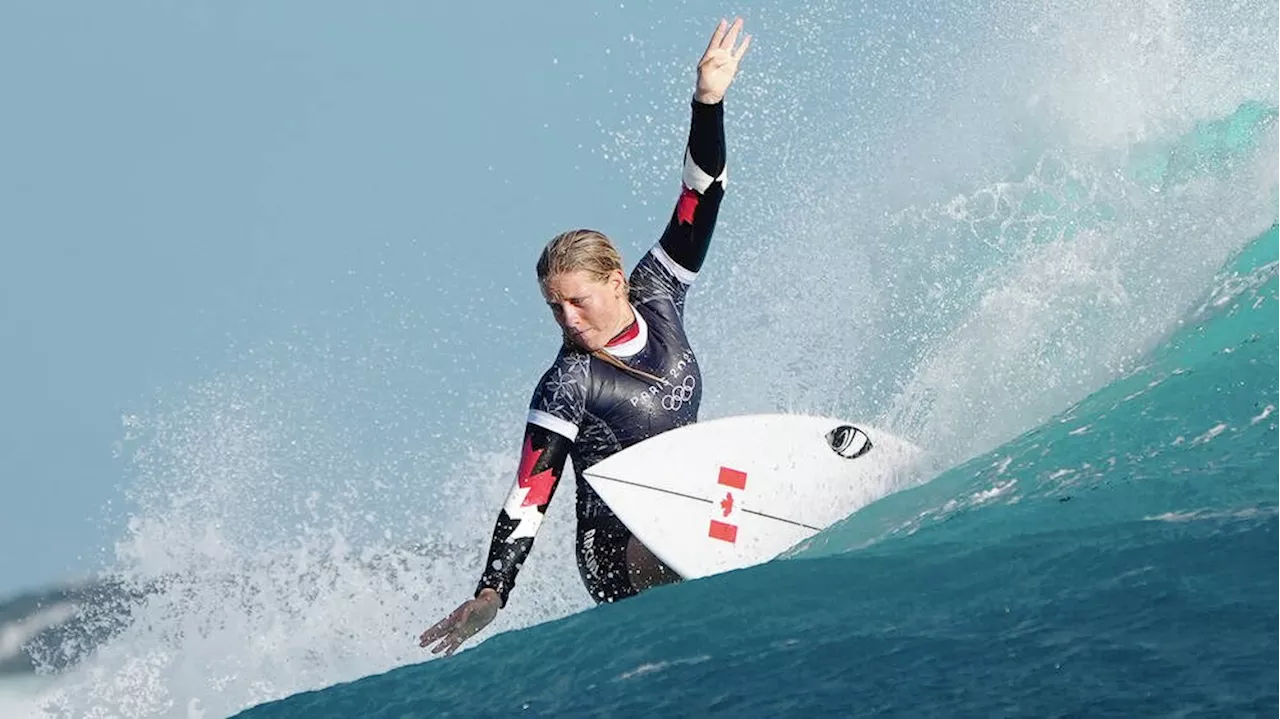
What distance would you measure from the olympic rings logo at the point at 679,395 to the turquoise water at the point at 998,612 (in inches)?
20.5

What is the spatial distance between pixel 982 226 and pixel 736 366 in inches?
84.4

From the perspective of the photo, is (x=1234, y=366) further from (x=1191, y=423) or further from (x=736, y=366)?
(x=736, y=366)

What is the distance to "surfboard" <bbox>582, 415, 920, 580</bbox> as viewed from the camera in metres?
4.27

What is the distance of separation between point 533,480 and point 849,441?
1.18 m

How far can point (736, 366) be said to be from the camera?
24.7ft

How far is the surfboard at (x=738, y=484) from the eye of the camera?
168 inches

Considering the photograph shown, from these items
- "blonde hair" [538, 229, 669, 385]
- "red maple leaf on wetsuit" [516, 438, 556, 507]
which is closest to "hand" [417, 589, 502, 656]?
"red maple leaf on wetsuit" [516, 438, 556, 507]

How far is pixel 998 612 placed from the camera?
131 inches

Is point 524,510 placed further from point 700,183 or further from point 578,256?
point 700,183

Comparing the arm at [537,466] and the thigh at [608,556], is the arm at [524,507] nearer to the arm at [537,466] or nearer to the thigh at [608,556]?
the arm at [537,466]

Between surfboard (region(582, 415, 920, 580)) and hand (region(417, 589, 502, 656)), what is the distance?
482 mm

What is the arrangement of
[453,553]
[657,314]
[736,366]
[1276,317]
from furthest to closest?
1. [736,366]
2. [453,553]
3. [1276,317]
4. [657,314]

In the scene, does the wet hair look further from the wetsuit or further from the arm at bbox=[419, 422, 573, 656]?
the arm at bbox=[419, 422, 573, 656]

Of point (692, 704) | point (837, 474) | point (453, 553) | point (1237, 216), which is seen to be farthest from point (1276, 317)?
point (453, 553)
